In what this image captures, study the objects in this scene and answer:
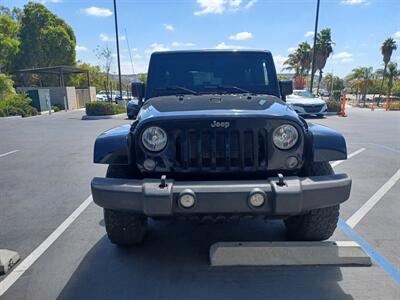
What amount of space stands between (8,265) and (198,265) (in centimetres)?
170

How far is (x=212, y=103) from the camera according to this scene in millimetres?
3264

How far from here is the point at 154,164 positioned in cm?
285

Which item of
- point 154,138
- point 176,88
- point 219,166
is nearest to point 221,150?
point 219,166

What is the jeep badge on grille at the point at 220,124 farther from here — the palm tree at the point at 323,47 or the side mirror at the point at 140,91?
the palm tree at the point at 323,47

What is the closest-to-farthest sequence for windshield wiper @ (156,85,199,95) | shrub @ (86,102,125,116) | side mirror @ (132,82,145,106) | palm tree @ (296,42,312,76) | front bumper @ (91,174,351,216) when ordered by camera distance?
front bumper @ (91,174,351,216) < windshield wiper @ (156,85,199,95) < side mirror @ (132,82,145,106) < shrub @ (86,102,125,116) < palm tree @ (296,42,312,76)

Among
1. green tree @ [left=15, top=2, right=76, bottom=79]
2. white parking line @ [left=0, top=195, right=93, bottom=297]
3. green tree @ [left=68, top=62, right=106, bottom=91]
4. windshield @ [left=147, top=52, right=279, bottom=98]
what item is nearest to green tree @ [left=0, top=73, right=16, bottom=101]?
green tree @ [left=15, top=2, right=76, bottom=79]

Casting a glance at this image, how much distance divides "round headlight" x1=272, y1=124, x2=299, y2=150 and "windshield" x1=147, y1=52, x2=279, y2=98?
1.45 meters

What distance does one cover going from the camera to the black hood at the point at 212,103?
10.1 feet

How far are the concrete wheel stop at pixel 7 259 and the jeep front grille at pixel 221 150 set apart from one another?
5.85ft

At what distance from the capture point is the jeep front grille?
280cm

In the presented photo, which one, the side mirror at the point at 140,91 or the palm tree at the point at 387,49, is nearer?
the side mirror at the point at 140,91

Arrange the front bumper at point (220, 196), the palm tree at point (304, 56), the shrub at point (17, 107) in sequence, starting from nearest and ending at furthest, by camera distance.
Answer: the front bumper at point (220, 196)
the shrub at point (17, 107)
the palm tree at point (304, 56)

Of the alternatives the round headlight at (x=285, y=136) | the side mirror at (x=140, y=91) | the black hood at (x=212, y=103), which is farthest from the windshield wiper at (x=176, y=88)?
the round headlight at (x=285, y=136)

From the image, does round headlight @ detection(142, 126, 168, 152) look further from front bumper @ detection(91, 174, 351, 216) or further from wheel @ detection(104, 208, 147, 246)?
wheel @ detection(104, 208, 147, 246)
